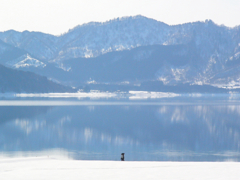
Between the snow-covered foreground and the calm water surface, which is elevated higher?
the snow-covered foreground

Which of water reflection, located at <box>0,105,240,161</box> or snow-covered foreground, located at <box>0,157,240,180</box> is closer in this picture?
snow-covered foreground, located at <box>0,157,240,180</box>

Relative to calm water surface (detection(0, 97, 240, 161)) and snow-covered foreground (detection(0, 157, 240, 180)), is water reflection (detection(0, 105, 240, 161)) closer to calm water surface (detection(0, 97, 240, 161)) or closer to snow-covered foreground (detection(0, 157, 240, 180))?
calm water surface (detection(0, 97, 240, 161))

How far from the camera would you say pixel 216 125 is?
306ft

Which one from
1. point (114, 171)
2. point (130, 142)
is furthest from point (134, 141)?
point (114, 171)

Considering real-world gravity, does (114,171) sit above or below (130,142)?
above

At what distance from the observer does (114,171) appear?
2973cm

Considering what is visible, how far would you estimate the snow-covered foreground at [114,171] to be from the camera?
2744 centimetres

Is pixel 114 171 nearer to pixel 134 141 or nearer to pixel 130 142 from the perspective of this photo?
pixel 130 142

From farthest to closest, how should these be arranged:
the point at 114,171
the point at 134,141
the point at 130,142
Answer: the point at 134,141, the point at 130,142, the point at 114,171

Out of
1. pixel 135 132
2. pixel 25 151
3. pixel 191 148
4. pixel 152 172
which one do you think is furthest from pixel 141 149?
pixel 152 172

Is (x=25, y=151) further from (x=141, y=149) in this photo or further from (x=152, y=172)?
(x=152, y=172)

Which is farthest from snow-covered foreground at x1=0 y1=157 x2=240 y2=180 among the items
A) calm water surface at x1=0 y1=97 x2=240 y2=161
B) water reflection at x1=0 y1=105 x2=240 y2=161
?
water reflection at x1=0 y1=105 x2=240 y2=161

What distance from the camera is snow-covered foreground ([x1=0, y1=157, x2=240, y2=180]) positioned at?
27438 mm

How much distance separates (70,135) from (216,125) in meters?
38.6
